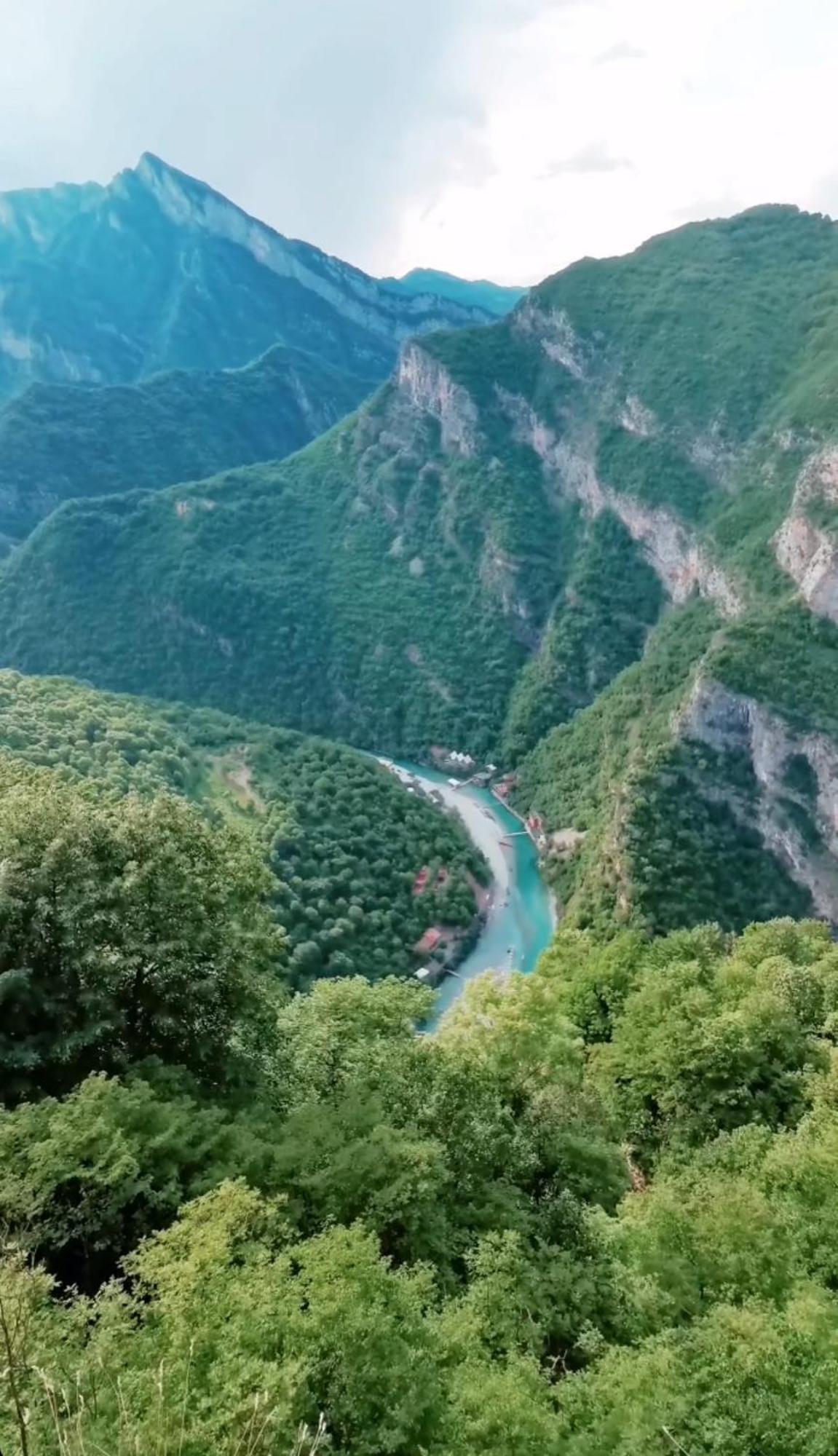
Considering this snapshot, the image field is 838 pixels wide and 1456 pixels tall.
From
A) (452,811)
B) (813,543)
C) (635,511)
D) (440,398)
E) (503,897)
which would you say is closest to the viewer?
(503,897)

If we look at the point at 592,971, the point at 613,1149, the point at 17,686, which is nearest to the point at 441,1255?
the point at 613,1149

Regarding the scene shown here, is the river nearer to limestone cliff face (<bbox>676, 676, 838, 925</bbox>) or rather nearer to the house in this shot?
the house

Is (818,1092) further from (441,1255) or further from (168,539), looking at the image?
(168,539)

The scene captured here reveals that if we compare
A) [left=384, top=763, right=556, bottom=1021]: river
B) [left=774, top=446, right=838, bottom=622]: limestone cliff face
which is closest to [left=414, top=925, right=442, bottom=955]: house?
Answer: [left=384, top=763, right=556, bottom=1021]: river

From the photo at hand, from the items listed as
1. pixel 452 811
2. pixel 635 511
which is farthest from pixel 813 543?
pixel 452 811

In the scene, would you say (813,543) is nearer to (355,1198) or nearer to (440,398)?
(440,398)
